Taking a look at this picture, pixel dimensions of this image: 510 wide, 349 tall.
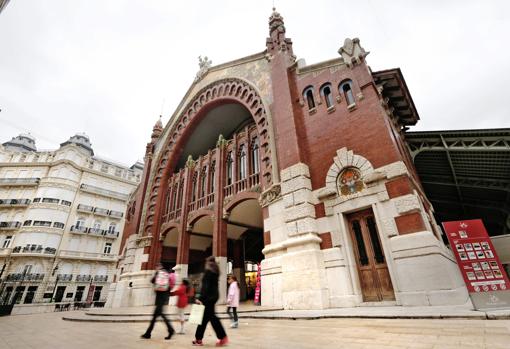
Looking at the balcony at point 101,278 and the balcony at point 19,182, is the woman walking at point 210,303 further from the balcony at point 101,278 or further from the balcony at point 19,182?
the balcony at point 19,182

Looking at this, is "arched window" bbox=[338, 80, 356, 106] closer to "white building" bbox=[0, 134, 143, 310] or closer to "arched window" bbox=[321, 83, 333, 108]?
"arched window" bbox=[321, 83, 333, 108]

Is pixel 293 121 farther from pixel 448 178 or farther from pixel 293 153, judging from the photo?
pixel 448 178

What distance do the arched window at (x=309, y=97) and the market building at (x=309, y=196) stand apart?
0.05 metres

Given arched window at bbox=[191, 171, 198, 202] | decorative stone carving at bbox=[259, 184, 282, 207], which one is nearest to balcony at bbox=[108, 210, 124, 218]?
arched window at bbox=[191, 171, 198, 202]

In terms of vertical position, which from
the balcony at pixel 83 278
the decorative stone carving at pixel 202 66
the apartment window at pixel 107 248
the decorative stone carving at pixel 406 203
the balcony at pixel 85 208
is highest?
the decorative stone carving at pixel 202 66

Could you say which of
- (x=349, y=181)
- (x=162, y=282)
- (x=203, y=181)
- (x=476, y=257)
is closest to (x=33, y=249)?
(x=203, y=181)

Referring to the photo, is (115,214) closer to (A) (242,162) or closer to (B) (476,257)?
(A) (242,162)

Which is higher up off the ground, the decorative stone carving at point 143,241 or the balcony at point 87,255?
the balcony at point 87,255

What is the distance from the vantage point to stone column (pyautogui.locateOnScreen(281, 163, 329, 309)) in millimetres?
8844

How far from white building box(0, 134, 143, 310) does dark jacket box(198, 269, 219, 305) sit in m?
37.4

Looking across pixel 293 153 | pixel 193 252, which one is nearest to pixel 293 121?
pixel 293 153

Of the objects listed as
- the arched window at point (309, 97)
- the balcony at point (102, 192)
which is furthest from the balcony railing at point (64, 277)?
the arched window at point (309, 97)

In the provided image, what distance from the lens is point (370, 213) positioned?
30.9 ft

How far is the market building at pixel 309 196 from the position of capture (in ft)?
27.8
